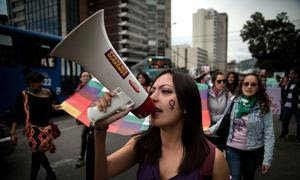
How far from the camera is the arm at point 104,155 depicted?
134 centimetres

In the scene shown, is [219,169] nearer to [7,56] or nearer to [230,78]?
[230,78]

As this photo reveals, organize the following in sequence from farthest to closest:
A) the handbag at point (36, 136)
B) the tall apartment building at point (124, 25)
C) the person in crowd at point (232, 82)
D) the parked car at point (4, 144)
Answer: the tall apartment building at point (124, 25) → the person in crowd at point (232, 82) → the parked car at point (4, 144) → the handbag at point (36, 136)

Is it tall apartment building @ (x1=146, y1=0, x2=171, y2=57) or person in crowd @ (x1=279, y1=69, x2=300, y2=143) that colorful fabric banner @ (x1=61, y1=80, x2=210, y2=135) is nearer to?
person in crowd @ (x1=279, y1=69, x2=300, y2=143)

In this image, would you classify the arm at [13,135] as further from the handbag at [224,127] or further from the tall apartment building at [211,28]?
the tall apartment building at [211,28]

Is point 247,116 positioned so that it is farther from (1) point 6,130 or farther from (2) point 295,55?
(2) point 295,55

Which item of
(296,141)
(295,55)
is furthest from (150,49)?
(296,141)

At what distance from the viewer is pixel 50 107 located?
382cm

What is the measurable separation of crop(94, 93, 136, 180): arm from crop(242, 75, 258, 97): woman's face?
1.89 m

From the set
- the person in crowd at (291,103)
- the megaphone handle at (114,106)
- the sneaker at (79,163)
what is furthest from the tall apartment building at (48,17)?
the megaphone handle at (114,106)

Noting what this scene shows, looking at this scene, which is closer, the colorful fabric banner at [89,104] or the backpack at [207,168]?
the backpack at [207,168]

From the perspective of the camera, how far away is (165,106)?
1.57 metres

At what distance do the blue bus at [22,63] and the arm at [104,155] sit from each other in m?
8.04

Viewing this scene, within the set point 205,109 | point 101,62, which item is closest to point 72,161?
point 205,109

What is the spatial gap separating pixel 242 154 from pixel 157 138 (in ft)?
5.42
